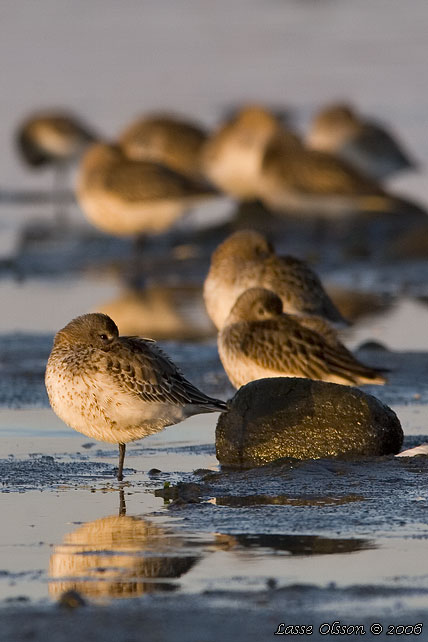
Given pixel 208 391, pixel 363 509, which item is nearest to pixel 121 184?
pixel 208 391

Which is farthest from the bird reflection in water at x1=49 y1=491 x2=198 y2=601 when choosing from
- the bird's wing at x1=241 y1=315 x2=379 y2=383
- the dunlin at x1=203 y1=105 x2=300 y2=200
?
the dunlin at x1=203 y1=105 x2=300 y2=200

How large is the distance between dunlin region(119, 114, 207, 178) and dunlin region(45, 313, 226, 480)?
13399 millimetres


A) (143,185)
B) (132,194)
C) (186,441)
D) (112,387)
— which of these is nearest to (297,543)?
(112,387)

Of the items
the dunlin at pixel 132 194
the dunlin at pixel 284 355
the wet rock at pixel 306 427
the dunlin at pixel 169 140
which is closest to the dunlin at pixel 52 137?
the dunlin at pixel 169 140

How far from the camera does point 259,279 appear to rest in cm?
1076

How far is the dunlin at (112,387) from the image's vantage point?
7570 millimetres

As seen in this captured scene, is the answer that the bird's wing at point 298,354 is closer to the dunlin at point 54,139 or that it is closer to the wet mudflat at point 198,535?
the wet mudflat at point 198,535

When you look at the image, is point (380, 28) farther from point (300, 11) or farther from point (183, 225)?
point (183, 225)

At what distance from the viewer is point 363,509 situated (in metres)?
6.89

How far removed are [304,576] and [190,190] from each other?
37.3 feet

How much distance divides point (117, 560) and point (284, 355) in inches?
117

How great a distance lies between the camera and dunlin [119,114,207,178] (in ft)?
70.1

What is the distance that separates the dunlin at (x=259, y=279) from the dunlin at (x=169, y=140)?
998cm

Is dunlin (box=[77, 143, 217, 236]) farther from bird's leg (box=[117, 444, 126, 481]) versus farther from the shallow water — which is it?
bird's leg (box=[117, 444, 126, 481])
